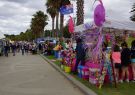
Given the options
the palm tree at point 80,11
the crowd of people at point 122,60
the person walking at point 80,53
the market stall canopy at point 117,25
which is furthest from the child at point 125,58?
the palm tree at point 80,11

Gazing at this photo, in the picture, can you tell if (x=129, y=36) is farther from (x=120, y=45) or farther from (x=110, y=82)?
(x=110, y=82)

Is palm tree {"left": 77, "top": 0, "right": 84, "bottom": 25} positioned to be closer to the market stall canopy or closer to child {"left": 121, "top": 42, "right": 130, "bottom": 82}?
the market stall canopy

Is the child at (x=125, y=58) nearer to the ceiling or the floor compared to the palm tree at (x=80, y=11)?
nearer to the floor

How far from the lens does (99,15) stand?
14.3 meters

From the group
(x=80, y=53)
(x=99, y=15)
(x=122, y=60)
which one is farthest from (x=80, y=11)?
(x=99, y=15)

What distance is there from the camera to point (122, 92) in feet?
41.1

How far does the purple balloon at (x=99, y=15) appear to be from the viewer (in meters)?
14.2

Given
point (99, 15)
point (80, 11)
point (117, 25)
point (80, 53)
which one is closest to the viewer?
point (99, 15)

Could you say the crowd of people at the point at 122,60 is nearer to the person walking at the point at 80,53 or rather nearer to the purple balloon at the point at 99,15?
the purple balloon at the point at 99,15

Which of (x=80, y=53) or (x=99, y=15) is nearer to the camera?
(x=99, y=15)

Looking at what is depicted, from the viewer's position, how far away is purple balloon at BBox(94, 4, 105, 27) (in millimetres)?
14219

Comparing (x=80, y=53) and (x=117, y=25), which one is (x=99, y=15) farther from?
(x=80, y=53)

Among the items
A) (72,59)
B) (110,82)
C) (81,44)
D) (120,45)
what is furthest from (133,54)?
(72,59)

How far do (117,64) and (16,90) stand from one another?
4427 millimetres
